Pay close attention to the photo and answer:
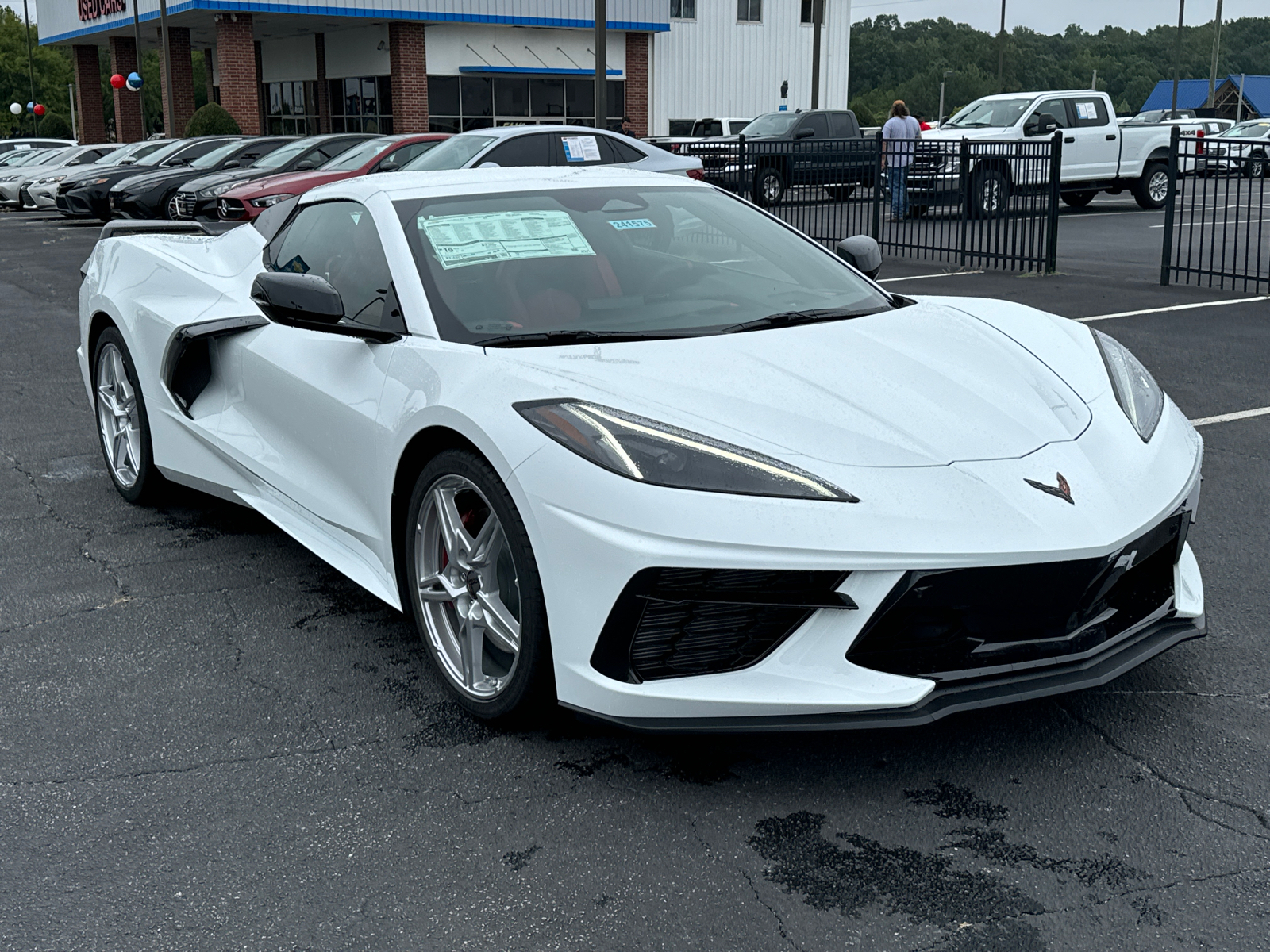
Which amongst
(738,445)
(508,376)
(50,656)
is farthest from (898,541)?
(50,656)

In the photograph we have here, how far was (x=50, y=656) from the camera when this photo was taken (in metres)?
3.94

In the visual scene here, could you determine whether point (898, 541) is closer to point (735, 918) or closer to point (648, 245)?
point (735, 918)

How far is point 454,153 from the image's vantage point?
14.5 metres

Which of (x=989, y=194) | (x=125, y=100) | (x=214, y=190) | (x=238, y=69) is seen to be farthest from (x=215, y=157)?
(x=125, y=100)

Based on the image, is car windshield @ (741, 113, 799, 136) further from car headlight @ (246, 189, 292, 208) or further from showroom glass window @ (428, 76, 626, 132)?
showroom glass window @ (428, 76, 626, 132)

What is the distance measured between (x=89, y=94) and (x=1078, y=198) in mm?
39681

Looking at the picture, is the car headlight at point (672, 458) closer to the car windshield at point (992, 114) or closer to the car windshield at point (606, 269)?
the car windshield at point (606, 269)

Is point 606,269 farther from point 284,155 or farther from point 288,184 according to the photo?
point 284,155

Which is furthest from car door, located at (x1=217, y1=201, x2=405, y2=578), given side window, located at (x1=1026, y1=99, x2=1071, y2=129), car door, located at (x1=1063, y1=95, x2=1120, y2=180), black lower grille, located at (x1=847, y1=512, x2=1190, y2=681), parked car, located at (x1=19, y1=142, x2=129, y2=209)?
parked car, located at (x1=19, y1=142, x2=129, y2=209)

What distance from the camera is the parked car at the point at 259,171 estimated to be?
60.0 feet

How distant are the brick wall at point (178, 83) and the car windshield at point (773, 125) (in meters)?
19.6

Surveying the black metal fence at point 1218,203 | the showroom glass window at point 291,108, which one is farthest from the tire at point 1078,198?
the showroom glass window at point 291,108

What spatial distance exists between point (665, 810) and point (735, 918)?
0.44 meters

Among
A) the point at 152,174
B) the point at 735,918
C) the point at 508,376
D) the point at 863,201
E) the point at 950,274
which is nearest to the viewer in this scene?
the point at 735,918
